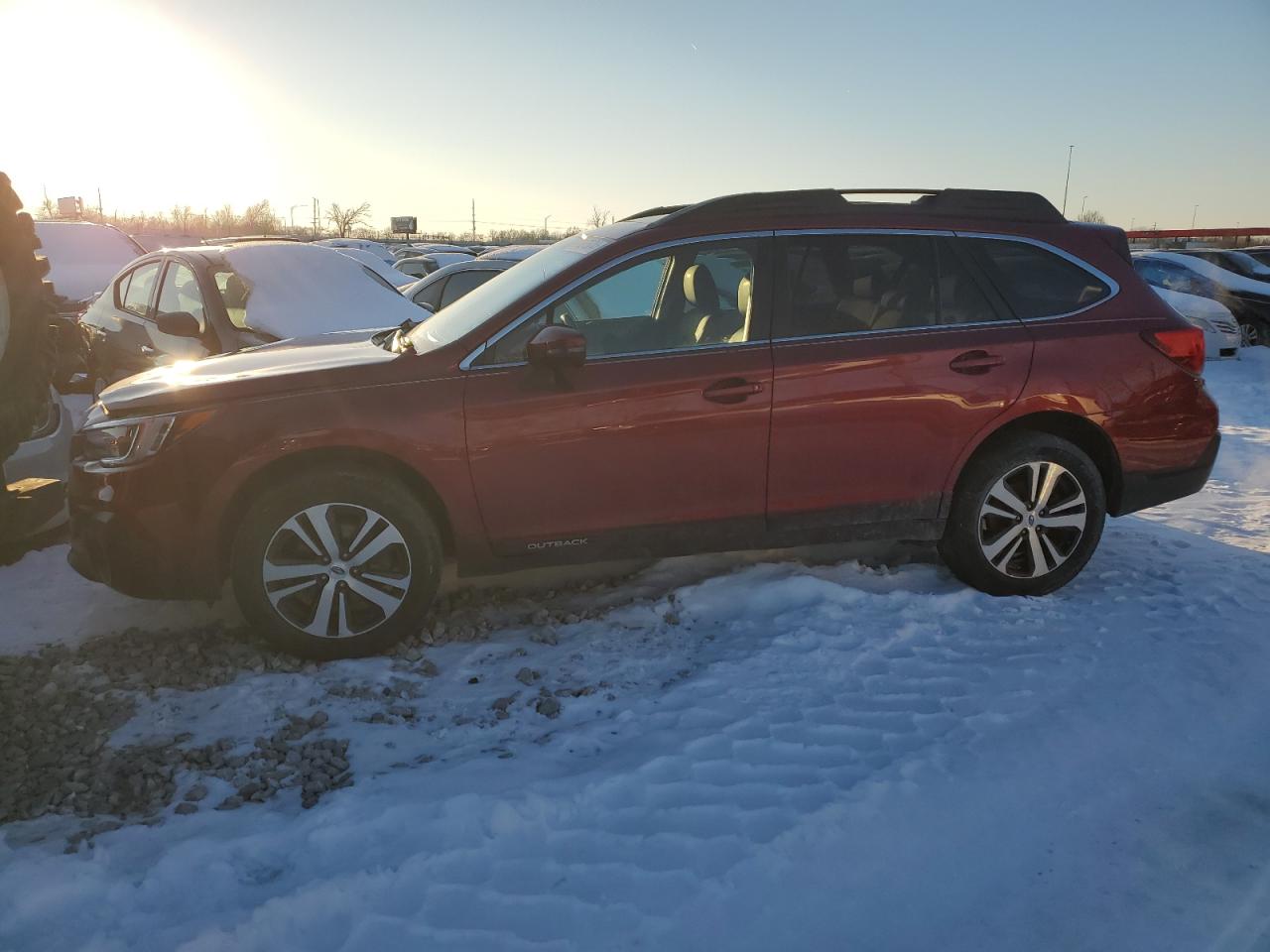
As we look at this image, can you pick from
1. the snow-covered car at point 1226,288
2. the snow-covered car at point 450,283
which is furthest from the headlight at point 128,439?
the snow-covered car at point 1226,288

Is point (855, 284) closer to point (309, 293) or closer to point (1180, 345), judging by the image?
point (1180, 345)

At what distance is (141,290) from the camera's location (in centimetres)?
778

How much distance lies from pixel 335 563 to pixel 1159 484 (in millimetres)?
3833

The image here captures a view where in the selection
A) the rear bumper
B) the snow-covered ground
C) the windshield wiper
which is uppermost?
the windshield wiper

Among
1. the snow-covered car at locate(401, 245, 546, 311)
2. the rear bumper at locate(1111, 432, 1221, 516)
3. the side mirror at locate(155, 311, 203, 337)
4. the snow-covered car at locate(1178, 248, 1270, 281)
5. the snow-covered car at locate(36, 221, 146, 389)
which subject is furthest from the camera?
the snow-covered car at locate(1178, 248, 1270, 281)

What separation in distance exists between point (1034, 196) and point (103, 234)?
36.2 ft

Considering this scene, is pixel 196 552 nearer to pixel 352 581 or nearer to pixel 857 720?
pixel 352 581

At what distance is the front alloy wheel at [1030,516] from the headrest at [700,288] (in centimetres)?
159

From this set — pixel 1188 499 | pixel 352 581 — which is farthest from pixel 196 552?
pixel 1188 499

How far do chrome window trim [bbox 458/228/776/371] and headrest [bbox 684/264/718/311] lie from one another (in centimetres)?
19

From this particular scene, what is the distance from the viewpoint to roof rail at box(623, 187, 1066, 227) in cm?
424

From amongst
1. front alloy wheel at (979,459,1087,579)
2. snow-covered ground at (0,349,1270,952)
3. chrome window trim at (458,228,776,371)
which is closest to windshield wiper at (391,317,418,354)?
chrome window trim at (458,228,776,371)

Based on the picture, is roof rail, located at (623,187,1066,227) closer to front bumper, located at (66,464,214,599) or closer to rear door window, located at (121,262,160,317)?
front bumper, located at (66,464,214,599)

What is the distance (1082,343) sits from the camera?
4316 mm
